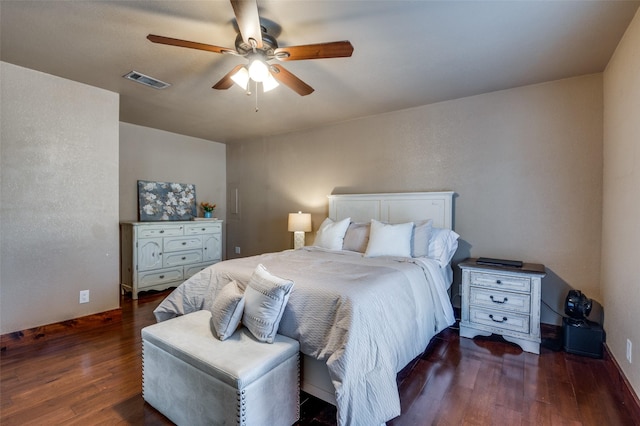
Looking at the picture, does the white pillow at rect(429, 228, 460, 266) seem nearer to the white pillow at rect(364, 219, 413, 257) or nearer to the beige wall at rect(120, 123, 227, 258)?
the white pillow at rect(364, 219, 413, 257)

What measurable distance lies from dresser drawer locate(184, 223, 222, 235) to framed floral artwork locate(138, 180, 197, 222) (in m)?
0.47

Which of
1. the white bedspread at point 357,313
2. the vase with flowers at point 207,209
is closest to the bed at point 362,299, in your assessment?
the white bedspread at point 357,313

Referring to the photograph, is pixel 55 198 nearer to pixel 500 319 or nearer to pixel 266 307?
pixel 266 307

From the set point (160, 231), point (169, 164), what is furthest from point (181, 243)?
point (169, 164)

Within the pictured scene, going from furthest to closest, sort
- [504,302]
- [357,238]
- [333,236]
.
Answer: [333,236] < [357,238] < [504,302]

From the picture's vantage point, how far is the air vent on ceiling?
280 centimetres

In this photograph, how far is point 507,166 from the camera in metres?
3.10

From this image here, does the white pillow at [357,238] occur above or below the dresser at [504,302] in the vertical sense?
above

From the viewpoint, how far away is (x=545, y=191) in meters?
2.91

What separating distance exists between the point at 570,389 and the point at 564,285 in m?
1.14

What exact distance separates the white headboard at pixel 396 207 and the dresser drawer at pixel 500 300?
2.67ft

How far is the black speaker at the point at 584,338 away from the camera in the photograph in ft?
7.90

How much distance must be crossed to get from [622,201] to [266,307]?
260cm

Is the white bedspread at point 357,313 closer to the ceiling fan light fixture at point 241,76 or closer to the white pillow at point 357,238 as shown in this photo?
the white pillow at point 357,238
